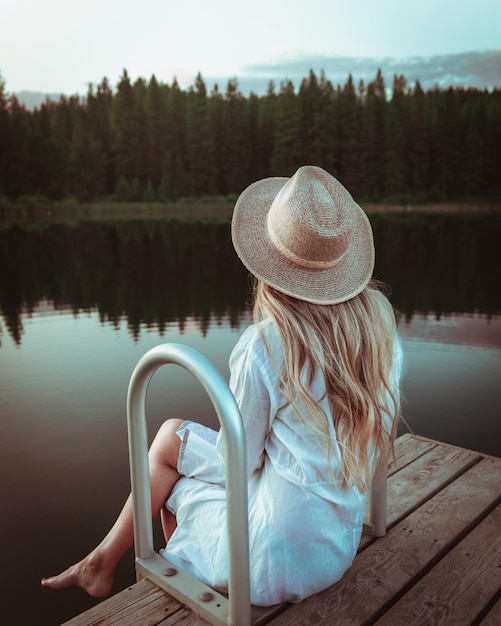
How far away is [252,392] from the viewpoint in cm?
134

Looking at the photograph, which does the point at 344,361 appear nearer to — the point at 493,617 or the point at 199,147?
the point at 493,617

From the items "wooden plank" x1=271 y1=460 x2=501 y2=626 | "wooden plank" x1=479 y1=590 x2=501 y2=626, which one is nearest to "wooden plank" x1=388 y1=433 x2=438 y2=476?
"wooden plank" x1=271 y1=460 x2=501 y2=626

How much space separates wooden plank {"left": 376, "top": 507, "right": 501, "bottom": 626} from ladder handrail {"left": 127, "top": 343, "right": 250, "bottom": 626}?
39 cm

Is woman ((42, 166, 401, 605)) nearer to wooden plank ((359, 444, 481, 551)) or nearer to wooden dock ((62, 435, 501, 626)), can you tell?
wooden dock ((62, 435, 501, 626))

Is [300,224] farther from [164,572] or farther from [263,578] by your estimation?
[164,572]

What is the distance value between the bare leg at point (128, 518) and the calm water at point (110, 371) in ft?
2.64

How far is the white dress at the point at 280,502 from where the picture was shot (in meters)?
1.35

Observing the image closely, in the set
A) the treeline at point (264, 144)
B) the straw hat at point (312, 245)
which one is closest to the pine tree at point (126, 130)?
the treeline at point (264, 144)

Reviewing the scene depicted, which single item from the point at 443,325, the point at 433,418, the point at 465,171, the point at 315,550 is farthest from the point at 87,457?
the point at 465,171

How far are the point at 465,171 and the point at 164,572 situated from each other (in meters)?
42.9

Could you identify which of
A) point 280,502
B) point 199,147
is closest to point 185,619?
point 280,502

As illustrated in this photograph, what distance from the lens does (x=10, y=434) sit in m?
4.40

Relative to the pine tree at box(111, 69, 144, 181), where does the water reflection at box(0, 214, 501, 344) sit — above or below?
below

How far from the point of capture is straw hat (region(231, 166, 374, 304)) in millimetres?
1406
